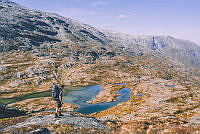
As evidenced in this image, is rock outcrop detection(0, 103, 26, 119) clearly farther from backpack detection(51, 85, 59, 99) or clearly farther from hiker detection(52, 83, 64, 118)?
backpack detection(51, 85, 59, 99)

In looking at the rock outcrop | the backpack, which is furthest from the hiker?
the rock outcrop

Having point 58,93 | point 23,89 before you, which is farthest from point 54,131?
point 23,89

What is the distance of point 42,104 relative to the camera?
106m

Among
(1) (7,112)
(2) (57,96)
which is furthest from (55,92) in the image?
(1) (7,112)

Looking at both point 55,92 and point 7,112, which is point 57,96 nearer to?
point 55,92

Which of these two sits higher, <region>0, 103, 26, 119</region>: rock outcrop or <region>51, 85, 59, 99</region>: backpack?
<region>51, 85, 59, 99</region>: backpack

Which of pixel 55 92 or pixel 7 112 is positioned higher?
pixel 55 92

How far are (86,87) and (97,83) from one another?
1790 centimetres

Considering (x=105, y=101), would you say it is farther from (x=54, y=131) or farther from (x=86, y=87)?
(x=54, y=131)

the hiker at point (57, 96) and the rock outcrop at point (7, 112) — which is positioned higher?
the hiker at point (57, 96)

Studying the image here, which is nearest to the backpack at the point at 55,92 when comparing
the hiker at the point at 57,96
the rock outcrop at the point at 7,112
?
the hiker at the point at 57,96

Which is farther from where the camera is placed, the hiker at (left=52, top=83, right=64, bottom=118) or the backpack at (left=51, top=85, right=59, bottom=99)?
the hiker at (left=52, top=83, right=64, bottom=118)

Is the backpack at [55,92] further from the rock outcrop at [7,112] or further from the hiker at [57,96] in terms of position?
the rock outcrop at [7,112]

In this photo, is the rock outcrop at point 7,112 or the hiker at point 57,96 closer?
the hiker at point 57,96
